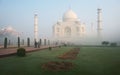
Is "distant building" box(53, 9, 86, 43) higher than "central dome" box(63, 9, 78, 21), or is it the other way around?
"central dome" box(63, 9, 78, 21)

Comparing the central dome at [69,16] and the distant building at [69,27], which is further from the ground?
the central dome at [69,16]

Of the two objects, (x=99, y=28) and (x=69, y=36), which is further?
(x=69, y=36)

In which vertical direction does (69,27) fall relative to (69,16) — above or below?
below

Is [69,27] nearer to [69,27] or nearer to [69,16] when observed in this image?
[69,27]

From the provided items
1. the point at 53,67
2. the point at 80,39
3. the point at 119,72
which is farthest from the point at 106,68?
the point at 80,39

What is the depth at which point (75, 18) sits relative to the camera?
43.8 metres

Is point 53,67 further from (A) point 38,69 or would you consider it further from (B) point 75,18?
(B) point 75,18

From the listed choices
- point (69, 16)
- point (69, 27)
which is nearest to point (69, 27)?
point (69, 27)

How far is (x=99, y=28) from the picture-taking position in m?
35.1

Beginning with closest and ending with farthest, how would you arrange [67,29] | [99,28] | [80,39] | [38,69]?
1. [38,69]
2. [99,28]
3. [80,39]
4. [67,29]

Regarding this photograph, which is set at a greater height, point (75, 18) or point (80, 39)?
point (75, 18)

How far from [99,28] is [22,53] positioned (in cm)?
2719

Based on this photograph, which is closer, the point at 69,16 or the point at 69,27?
the point at 69,16

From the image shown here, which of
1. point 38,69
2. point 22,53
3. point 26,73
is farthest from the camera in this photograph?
point 22,53
